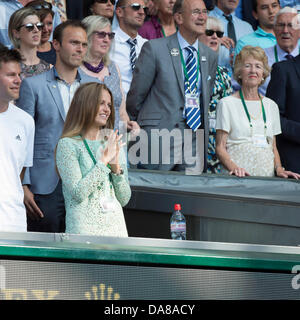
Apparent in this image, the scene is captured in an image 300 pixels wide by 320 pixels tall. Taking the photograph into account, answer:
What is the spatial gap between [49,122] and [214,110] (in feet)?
5.85

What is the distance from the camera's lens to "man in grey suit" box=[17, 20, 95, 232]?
19.6ft

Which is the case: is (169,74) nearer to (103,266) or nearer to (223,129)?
(223,129)

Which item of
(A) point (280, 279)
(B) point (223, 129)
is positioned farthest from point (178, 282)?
(B) point (223, 129)

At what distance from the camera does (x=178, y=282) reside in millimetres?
3652

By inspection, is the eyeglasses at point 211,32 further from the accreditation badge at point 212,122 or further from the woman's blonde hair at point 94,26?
the woman's blonde hair at point 94,26

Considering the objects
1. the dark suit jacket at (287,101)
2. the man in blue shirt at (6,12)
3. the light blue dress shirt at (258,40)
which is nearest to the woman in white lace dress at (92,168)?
the man in blue shirt at (6,12)

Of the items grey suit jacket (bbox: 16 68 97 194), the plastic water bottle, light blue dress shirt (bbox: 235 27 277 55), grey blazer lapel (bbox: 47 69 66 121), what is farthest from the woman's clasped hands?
light blue dress shirt (bbox: 235 27 277 55)

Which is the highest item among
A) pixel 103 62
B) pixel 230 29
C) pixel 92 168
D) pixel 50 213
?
pixel 230 29

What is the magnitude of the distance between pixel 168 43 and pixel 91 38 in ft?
2.09

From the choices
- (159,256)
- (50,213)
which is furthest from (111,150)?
(159,256)

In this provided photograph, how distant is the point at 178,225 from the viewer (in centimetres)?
626

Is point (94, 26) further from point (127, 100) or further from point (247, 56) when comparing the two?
point (247, 56)

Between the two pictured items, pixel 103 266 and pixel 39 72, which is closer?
pixel 103 266

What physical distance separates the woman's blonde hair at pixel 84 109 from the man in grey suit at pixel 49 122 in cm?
68
